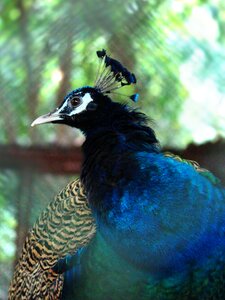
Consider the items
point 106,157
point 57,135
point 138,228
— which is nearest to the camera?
point 138,228

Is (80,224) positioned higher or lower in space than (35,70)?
lower

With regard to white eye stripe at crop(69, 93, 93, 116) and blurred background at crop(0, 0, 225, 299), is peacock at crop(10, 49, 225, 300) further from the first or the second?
blurred background at crop(0, 0, 225, 299)

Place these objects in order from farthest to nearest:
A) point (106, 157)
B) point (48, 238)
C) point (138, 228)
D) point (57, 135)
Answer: point (57, 135), point (48, 238), point (106, 157), point (138, 228)

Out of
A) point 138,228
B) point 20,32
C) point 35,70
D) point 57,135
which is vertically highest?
point 20,32

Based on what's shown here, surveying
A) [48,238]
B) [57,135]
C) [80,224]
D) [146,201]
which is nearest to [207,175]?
[146,201]

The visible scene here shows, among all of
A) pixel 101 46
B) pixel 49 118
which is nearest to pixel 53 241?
pixel 49 118

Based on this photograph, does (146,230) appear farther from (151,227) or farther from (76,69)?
(76,69)

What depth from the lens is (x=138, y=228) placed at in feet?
3.58

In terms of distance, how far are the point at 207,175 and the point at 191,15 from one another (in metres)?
0.56

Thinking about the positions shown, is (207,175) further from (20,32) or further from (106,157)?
(20,32)

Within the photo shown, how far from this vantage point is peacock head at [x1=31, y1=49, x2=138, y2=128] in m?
1.31

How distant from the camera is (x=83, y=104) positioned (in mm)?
1331

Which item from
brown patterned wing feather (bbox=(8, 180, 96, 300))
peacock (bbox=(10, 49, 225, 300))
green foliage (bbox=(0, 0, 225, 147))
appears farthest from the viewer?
green foliage (bbox=(0, 0, 225, 147))

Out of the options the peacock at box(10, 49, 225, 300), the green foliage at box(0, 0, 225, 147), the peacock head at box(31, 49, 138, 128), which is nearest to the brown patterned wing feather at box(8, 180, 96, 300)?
the peacock at box(10, 49, 225, 300)
